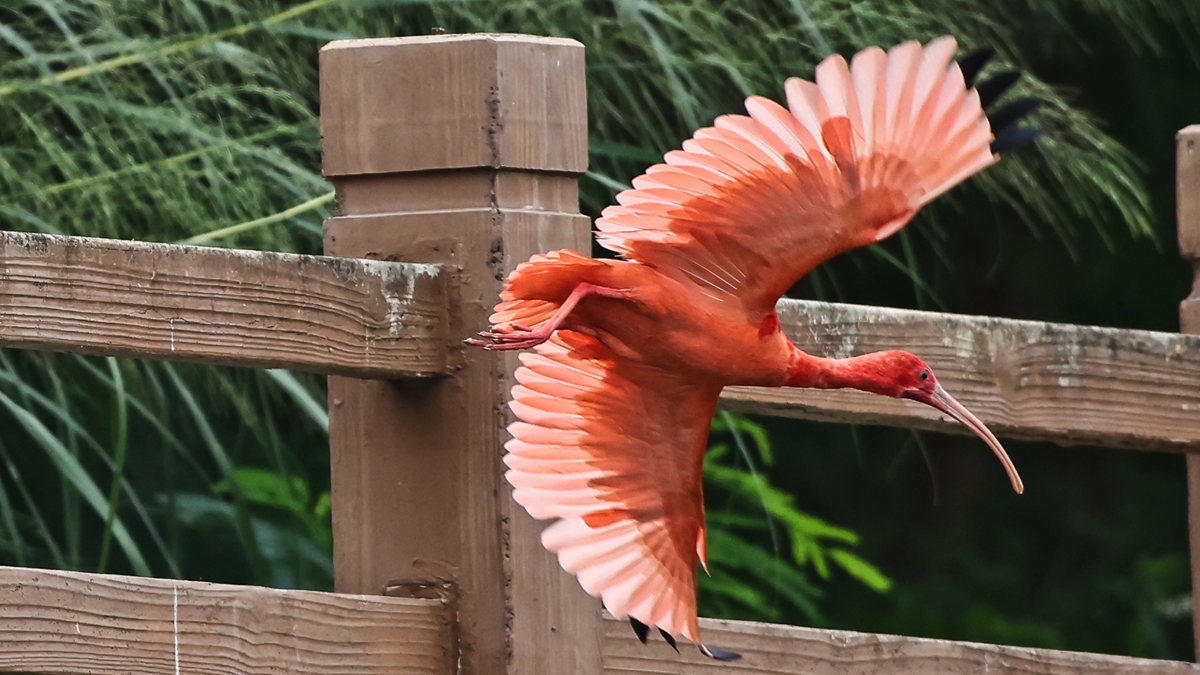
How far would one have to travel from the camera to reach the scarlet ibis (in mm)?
1358

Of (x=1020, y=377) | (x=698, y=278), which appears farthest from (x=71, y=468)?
(x=1020, y=377)

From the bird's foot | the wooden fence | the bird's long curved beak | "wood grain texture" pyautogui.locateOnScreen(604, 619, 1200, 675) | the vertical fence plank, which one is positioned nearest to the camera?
the bird's foot

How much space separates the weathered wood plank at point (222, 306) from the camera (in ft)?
4.52

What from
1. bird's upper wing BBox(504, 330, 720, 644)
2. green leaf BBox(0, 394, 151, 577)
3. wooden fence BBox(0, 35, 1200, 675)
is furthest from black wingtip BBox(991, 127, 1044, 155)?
green leaf BBox(0, 394, 151, 577)

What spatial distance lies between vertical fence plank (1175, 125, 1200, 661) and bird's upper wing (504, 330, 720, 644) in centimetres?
104

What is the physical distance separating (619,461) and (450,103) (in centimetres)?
39

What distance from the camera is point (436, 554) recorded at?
1616mm

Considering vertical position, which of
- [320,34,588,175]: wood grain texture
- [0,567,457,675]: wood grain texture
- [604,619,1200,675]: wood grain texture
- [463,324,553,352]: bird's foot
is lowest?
[604,619,1200,675]: wood grain texture

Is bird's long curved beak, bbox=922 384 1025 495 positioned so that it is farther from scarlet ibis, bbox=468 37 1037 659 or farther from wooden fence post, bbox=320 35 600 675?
wooden fence post, bbox=320 35 600 675

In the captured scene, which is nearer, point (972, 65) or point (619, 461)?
point (972, 65)

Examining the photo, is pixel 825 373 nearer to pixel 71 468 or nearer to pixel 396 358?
pixel 396 358

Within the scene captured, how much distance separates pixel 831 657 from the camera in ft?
5.96

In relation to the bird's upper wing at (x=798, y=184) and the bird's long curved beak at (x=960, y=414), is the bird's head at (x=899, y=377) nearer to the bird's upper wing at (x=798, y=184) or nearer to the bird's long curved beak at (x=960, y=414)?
the bird's long curved beak at (x=960, y=414)

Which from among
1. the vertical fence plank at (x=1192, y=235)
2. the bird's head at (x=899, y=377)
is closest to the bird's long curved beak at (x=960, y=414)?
the bird's head at (x=899, y=377)
